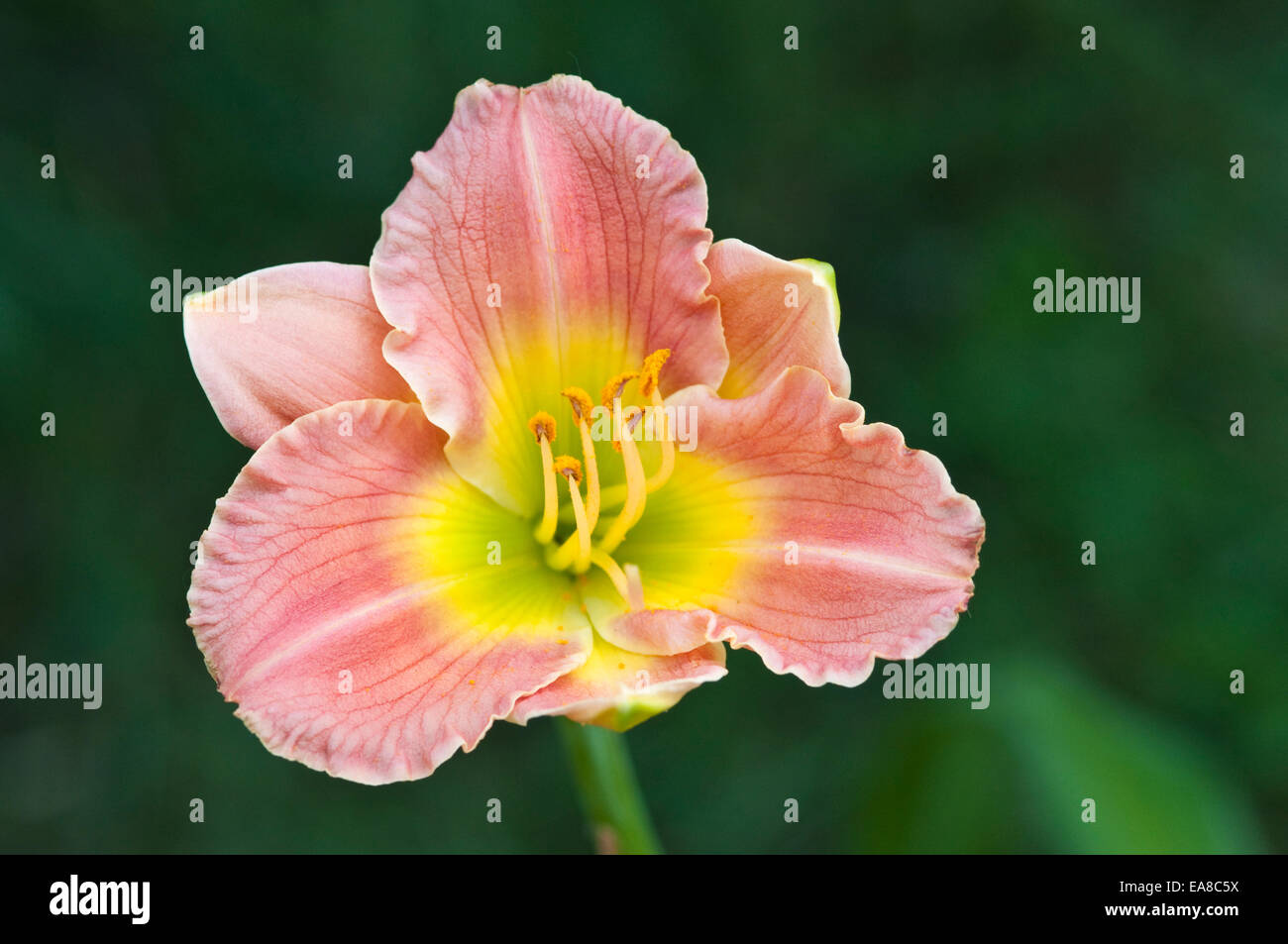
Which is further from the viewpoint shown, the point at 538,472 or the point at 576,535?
the point at 538,472

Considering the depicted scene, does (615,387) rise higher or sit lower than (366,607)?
higher

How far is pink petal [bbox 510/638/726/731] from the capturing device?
4.68 feet

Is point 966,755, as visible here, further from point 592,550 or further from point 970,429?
point 592,550

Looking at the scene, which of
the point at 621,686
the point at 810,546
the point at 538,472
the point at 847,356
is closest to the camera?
the point at 621,686

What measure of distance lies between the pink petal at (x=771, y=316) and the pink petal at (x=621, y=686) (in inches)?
16.0

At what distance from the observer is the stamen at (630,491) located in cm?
165

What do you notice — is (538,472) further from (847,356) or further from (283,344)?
(847,356)

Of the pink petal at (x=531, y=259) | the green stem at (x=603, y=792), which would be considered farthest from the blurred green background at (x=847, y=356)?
→ the pink petal at (x=531, y=259)

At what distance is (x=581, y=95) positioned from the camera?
164 cm

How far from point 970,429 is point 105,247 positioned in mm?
1925

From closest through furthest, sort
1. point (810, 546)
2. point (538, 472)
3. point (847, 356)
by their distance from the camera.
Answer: point (810, 546) < point (538, 472) < point (847, 356)

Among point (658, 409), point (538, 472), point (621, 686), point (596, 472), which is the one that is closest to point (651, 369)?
point (658, 409)

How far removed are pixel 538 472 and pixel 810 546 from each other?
42 centimetres

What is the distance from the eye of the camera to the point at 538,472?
5.95 ft
